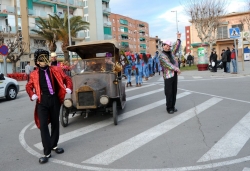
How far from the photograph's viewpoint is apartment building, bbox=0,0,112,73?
1658 inches

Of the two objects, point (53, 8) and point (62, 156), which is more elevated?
point (53, 8)

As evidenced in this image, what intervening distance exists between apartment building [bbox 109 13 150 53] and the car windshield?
262ft

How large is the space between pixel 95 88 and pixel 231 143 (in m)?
3.20

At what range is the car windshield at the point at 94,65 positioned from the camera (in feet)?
23.6

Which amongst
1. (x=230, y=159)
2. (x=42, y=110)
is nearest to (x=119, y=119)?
(x=42, y=110)

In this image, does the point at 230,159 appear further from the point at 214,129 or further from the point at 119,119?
the point at 119,119

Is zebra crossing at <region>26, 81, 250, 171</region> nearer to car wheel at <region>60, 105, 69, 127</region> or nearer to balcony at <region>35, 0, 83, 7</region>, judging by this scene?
car wheel at <region>60, 105, 69, 127</region>

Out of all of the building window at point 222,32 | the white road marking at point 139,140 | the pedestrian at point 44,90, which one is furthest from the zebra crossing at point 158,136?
the building window at point 222,32

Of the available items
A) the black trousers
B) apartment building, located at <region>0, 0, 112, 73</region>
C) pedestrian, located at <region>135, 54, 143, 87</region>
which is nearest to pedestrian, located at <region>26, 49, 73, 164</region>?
the black trousers

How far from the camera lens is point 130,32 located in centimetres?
10706

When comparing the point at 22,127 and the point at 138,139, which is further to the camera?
the point at 22,127

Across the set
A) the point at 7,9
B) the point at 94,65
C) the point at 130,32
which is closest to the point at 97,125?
the point at 94,65

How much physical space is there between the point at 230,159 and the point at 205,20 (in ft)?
120

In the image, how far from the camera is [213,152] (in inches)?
176
